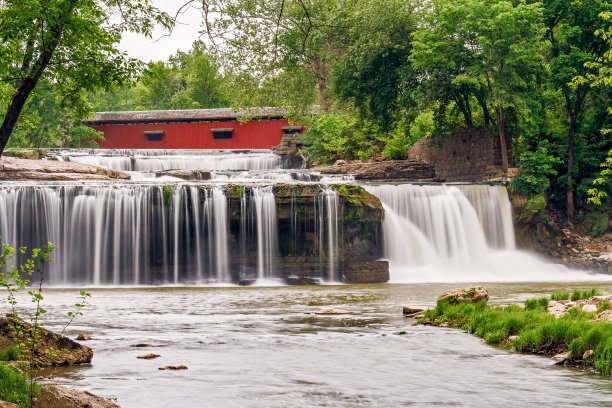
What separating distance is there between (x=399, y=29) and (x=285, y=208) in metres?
15.0

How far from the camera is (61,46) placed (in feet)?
40.5

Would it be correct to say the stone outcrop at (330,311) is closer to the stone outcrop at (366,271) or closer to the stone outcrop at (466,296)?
the stone outcrop at (466,296)

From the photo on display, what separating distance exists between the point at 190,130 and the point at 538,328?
5522 centimetres

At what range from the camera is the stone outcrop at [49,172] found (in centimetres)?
3703

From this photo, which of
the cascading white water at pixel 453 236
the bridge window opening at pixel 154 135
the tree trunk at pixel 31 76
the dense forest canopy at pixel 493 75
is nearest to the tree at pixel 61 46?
the tree trunk at pixel 31 76

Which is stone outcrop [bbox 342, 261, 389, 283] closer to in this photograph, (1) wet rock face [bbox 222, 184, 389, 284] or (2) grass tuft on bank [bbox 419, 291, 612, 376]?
(1) wet rock face [bbox 222, 184, 389, 284]

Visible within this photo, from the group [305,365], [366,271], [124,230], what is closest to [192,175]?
[124,230]

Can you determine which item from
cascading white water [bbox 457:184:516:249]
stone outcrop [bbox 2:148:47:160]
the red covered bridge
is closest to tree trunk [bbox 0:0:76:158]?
cascading white water [bbox 457:184:516:249]

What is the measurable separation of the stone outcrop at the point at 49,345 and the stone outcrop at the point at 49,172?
27.1 m

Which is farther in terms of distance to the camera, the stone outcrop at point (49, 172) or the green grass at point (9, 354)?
the stone outcrop at point (49, 172)

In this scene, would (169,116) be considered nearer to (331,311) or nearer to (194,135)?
(194,135)

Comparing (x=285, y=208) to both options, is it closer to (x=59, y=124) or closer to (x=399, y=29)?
(x=399, y=29)

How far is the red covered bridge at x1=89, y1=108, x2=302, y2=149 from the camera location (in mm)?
62406

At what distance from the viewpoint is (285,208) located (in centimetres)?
2966
